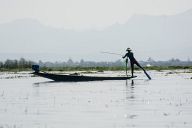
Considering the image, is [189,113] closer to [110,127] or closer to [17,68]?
[110,127]

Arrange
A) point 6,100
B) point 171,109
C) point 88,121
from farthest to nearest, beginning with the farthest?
point 6,100 → point 171,109 → point 88,121

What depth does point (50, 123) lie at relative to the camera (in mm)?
20281

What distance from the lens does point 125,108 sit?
2533 cm

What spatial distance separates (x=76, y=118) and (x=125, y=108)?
409 centimetres

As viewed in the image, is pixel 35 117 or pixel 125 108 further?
pixel 125 108

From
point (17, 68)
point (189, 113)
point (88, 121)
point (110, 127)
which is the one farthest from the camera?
point (17, 68)

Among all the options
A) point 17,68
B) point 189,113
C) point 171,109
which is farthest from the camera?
point 17,68

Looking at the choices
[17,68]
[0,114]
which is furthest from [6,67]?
[0,114]

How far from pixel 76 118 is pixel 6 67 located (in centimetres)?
9986

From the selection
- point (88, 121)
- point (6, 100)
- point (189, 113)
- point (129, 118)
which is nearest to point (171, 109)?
point (189, 113)

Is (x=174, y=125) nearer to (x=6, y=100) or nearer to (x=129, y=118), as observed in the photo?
(x=129, y=118)

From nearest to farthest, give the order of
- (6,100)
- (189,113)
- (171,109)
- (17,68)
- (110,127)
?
(110,127) < (189,113) < (171,109) < (6,100) < (17,68)

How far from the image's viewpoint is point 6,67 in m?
120

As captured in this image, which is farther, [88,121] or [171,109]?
[171,109]
